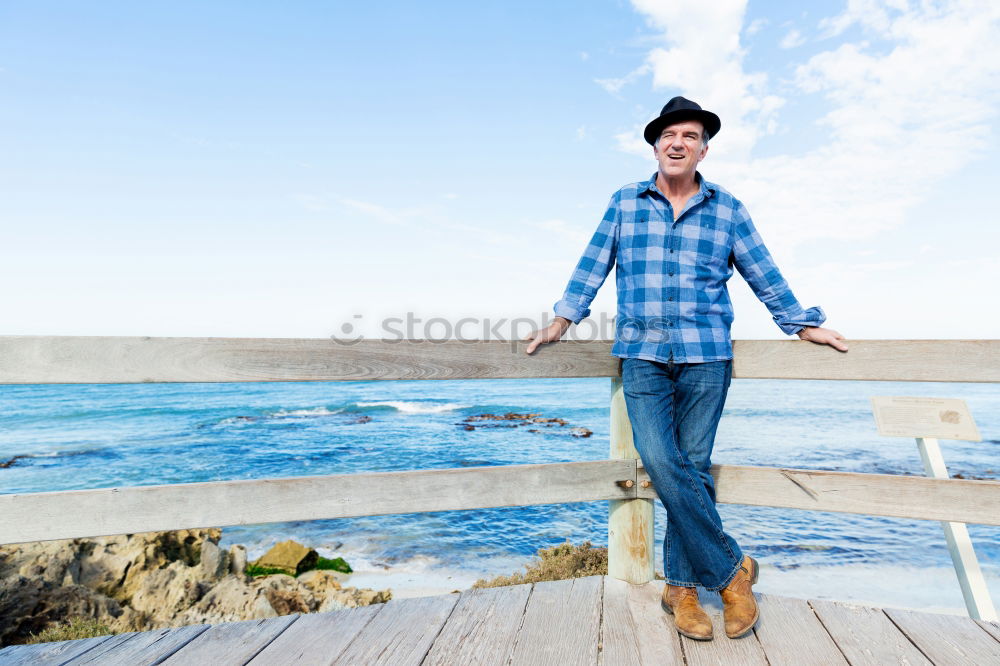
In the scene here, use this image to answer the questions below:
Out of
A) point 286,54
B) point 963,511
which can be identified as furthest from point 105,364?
point 286,54

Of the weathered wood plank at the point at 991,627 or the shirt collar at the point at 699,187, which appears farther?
the shirt collar at the point at 699,187

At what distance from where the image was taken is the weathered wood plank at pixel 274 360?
162 centimetres

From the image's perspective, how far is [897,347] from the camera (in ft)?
6.80

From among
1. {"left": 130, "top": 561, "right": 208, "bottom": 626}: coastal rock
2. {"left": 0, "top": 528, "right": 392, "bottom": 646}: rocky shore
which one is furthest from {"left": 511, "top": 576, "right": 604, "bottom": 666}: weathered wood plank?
{"left": 130, "top": 561, "right": 208, "bottom": 626}: coastal rock

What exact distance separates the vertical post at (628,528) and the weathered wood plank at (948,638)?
83 centimetres

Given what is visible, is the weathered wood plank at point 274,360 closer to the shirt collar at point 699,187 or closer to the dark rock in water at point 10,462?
the shirt collar at point 699,187

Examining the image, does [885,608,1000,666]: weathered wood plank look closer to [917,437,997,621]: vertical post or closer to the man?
[917,437,997,621]: vertical post

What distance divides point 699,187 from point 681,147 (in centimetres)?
19

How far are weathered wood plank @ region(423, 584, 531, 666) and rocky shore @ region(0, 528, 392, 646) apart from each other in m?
2.82

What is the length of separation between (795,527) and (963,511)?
574cm

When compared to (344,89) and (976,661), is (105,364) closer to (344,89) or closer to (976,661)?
(976,661)

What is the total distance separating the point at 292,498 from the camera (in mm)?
1858

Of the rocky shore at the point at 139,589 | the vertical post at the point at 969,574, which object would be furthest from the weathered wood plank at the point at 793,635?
the rocky shore at the point at 139,589

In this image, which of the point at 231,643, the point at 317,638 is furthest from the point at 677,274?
the point at 231,643
